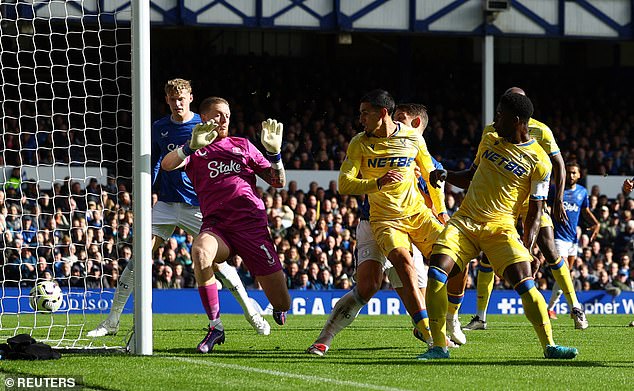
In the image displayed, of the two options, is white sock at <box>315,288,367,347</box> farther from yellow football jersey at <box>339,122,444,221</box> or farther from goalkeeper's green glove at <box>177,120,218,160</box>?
goalkeeper's green glove at <box>177,120,218,160</box>

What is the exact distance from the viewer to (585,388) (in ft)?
23.9

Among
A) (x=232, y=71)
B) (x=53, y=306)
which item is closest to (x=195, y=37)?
(x=232, y=71)

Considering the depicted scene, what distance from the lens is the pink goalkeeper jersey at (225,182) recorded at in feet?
32.0

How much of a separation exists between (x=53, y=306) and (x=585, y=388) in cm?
700

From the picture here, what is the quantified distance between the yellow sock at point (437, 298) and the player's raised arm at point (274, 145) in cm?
174

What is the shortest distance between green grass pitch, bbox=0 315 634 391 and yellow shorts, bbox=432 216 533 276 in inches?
32.4

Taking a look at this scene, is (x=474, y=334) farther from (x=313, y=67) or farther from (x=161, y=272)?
(x=313, y=67)

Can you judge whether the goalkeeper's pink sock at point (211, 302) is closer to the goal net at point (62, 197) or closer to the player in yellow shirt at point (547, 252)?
the goal net at point (62, 197)

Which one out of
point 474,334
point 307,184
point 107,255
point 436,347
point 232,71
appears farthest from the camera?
point 232,71

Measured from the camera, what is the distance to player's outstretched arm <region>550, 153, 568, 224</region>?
10719 millimetres

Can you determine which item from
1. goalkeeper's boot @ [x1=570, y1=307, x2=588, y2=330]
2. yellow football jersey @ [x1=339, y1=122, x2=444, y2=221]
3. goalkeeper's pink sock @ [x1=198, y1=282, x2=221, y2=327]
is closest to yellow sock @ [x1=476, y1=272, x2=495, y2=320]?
goalkeeper's boot @ [x1=570, y1=307, x2=588, y2=330]

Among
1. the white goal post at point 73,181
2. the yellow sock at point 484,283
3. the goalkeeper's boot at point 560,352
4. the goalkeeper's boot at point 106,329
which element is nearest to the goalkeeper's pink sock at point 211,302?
the white goal post at point 73,181

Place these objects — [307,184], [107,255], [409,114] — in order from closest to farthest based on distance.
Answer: [409,114], [107,255], [307,184]

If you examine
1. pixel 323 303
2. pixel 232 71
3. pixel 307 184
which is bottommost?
pixel 323 303
